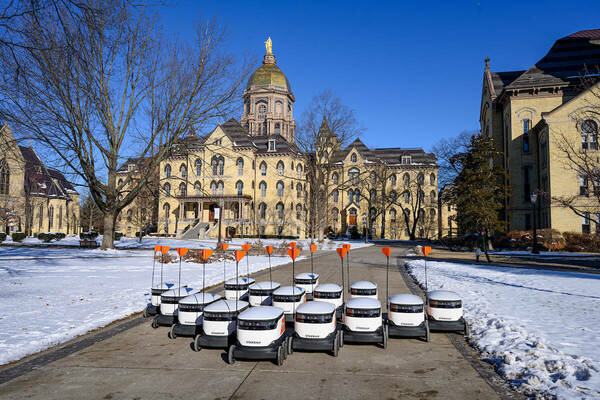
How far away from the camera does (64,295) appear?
12.3m

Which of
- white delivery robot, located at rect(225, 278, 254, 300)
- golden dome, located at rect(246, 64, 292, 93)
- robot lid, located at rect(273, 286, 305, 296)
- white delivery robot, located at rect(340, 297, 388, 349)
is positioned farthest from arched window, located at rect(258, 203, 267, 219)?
white delivery robot, located at rect(340, 297, 388, 349)

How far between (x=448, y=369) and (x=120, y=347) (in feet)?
18.7

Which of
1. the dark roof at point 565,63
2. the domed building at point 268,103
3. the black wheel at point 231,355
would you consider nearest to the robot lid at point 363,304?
the black wheel at point 231,355

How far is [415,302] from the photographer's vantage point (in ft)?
26.6

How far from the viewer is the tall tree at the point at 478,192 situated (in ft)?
113

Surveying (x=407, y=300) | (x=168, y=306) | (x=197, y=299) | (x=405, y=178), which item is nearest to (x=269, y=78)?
(x=405, y=178)

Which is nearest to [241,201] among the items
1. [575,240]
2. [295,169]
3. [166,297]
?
[295,169]

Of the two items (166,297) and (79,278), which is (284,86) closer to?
(79,278)

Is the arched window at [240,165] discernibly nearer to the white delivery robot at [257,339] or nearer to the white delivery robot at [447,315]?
the white delivery robot at [447,315]

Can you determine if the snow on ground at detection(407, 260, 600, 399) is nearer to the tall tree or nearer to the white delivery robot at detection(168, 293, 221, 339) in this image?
the white delivery robot at detection(168, 293, 221, 339)

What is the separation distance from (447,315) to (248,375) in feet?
14.0

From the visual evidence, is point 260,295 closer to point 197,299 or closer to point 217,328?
point 197,299

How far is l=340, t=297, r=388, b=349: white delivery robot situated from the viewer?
7566 mm

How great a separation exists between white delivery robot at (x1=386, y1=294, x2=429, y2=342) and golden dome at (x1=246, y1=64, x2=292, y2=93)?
67781mm
